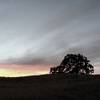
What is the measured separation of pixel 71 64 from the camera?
6028 cm

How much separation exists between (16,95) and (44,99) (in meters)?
2.50

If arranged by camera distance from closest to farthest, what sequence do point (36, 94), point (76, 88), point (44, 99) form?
point (44, 99) < point (36, 94) < point (76, 88)

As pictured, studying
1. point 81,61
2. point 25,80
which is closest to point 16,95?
point 25,80

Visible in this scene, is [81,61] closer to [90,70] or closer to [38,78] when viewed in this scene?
[90,70]

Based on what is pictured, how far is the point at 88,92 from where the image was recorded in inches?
1096

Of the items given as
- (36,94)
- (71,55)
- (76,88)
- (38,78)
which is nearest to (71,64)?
(71,55)

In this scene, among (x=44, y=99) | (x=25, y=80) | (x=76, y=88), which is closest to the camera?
(x=44, y=99)

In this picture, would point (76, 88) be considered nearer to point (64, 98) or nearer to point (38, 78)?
point (64, 98)

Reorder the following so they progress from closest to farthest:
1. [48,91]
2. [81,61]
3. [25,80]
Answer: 1. [48,91]
2. [25,80]
3. [81,61]

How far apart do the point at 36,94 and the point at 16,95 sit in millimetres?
1854

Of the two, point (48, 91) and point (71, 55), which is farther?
point (71, 55)

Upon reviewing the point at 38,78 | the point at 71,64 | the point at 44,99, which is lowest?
the point at 44,99

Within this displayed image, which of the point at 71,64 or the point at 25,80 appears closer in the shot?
the point at 25,80

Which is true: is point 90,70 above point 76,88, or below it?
above
